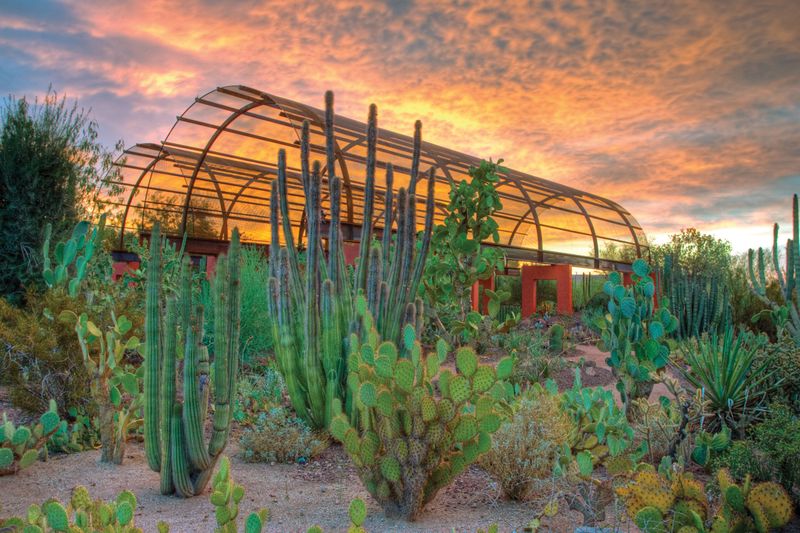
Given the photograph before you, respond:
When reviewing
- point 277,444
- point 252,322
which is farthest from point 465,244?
point 277,444

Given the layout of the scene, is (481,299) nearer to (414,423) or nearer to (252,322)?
(252,322)

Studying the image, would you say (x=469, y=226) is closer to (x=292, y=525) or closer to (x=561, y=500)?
(x=561, y=500)

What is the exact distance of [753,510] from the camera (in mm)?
2477

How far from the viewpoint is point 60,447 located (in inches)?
162

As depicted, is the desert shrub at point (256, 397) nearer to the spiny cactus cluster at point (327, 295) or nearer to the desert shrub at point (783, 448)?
the spiny cactus cluster at point (327, 295)

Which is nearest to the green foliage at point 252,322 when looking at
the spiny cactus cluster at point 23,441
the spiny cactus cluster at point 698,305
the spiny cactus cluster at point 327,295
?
the spiny cactus cluster at point 327,295

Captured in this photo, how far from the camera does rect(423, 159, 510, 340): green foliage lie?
7.30 metres

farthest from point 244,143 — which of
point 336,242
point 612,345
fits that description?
point 612,345

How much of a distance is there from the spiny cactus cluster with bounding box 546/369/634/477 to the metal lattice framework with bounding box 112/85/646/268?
9208mm

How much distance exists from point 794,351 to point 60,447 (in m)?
5.17

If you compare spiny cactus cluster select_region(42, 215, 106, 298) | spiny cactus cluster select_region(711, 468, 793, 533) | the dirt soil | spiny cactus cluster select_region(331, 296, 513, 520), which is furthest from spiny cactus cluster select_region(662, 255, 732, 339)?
spiny cactus cluster select_region(42, 215, 106, 298)

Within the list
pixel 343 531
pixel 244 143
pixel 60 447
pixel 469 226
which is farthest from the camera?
pixel 244 143

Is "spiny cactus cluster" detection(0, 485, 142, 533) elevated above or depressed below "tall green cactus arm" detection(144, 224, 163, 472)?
below

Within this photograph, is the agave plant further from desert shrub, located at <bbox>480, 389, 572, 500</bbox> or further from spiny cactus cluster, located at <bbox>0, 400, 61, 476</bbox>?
spiny cactus cluster, located at <bbox>0, 400, 61, 476</bbox>
